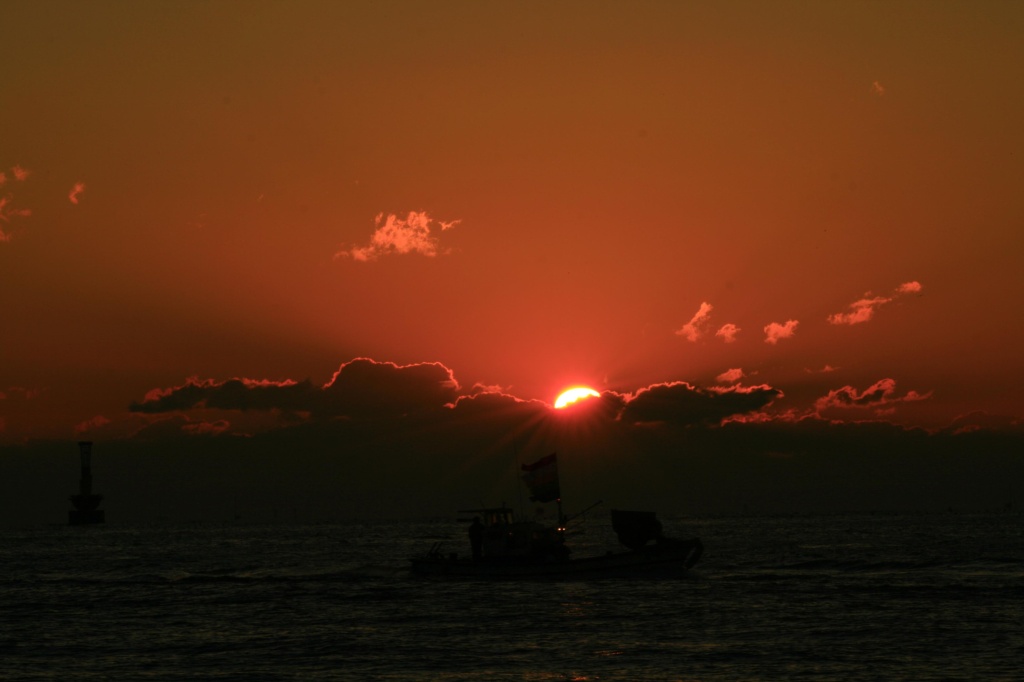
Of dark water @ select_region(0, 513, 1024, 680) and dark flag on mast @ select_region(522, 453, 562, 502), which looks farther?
dark flag on mast @ select_region(522, 453, 562, 502)

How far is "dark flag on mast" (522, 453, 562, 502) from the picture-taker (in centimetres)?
6675

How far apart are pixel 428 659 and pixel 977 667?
18.7 meters

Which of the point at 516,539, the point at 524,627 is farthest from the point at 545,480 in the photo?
the point at 524,627

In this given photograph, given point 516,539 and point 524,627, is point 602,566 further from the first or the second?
point 524,627

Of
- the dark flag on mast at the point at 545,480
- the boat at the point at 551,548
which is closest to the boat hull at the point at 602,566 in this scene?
the boat at the point at 551,548

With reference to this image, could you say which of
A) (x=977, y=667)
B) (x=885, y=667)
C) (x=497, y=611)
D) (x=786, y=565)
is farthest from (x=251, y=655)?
(x=786, y=565)

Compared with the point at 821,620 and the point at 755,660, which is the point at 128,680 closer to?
the point at 755,660

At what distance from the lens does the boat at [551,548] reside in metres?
67.2

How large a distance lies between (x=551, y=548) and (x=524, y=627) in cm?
1797

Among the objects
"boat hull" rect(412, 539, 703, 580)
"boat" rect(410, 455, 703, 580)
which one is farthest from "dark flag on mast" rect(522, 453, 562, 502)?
"boat hull" rect(412, 539, 703, 580)

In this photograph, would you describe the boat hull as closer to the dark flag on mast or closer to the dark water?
the dark water

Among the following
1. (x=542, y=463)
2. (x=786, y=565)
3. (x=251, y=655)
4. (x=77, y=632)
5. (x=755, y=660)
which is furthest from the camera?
(x=786, y=565)

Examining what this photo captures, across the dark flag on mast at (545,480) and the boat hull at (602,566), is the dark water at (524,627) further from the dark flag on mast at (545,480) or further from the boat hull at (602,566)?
the dark flag on mast at (545,480)

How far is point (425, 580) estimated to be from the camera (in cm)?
7719
